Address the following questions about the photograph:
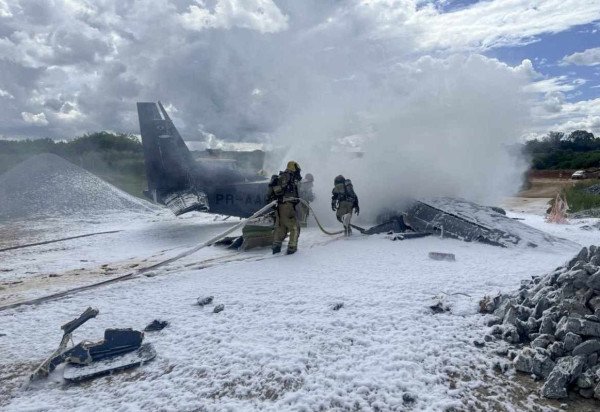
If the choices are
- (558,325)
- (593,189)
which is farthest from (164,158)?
(593,189)

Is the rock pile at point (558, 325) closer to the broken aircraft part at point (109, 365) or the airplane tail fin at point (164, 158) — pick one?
the broken aircraft part at point (109, 365)

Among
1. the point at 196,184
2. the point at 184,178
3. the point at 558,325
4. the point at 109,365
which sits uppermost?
the point at 184,178

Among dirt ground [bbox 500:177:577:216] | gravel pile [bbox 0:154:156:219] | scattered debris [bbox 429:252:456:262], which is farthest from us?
dirt ground [bbox 500:177:577:216]

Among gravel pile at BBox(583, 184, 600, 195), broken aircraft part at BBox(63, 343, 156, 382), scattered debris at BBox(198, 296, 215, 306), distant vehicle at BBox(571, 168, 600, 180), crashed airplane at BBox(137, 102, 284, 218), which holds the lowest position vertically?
broken aircraft part at BBox(63, 343, 156, 382)

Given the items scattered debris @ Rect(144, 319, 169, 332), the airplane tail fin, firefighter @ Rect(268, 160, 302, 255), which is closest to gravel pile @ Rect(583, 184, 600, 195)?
firefighter @ Rect(268, 160, 302, 255)

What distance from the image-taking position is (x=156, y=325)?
5.80 meters

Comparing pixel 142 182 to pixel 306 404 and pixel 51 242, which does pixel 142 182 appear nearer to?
pixel 51 242

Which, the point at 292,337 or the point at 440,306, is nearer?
the point at 292,337

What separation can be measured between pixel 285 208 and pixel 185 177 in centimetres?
859

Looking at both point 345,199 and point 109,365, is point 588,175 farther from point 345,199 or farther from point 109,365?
point 109,365

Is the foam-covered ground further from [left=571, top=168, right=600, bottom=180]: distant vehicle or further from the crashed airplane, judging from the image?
[left=571, top=168, right=600, bottom=180]: distant vehicle

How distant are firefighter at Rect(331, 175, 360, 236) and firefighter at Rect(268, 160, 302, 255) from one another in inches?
88.0

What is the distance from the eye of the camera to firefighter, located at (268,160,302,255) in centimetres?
1059

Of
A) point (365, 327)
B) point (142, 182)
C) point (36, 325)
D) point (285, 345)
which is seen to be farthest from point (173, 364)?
point (142, 182)
